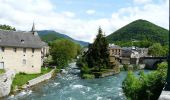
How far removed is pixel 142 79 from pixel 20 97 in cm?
1841

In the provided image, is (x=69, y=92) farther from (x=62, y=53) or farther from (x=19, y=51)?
(x=62, y=53)

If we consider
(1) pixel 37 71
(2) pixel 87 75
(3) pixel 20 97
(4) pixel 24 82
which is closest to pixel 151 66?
(2) pixel 87 75

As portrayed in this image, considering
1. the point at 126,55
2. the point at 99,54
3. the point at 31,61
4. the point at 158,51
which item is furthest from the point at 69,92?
the point at 158,51

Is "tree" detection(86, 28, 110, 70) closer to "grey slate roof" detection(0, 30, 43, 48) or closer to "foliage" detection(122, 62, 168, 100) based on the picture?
"grey slate roof" detection(0, 30, 43, 48)

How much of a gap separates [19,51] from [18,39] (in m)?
2.34

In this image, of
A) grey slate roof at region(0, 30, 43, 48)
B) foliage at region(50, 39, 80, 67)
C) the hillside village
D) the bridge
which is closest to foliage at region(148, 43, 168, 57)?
the bridge

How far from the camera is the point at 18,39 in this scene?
65438 mm

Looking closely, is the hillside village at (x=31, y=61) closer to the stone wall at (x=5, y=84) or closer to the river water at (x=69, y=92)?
the stone wall at (x=5, y=84)

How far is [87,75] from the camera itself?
73.9 meters

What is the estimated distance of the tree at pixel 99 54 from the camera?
84.2 m

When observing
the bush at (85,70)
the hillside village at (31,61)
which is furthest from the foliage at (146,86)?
the bush at (85,70)

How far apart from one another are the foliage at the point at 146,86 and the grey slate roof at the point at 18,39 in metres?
34.0

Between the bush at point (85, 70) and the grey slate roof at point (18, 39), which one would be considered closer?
the grey slate roof at point (18, 39)

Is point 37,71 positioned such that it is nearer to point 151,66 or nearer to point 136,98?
point 136,98
